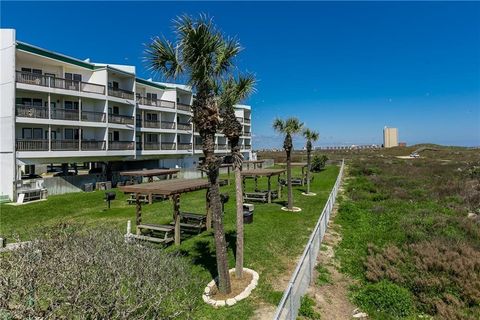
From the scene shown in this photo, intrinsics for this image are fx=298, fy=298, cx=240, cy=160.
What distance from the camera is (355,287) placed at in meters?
9.48

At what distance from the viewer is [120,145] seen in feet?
104

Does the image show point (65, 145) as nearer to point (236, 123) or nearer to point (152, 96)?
point (152, 96)

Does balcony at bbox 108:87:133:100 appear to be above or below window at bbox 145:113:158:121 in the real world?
above

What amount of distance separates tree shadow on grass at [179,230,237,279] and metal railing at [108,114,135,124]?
22.8 m

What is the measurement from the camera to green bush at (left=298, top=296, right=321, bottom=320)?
7.39m

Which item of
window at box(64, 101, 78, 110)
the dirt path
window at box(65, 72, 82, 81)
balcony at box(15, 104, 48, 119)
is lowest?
the dirt path

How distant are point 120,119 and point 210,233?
23306mm

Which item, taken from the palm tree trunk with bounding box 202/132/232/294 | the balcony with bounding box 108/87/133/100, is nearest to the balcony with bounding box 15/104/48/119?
the balcony with bounding box 108/87/133/100

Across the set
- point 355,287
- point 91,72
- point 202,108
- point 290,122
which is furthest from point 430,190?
point 91,72

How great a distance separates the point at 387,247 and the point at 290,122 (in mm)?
9447

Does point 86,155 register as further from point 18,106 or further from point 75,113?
point 18,106

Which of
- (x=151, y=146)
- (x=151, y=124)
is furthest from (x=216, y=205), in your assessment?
(x=151, y=124)

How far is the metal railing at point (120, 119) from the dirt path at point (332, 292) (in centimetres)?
2643

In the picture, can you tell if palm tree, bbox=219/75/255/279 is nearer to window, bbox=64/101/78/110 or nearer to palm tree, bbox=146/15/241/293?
palm tree, bbox=146/15/241/293
